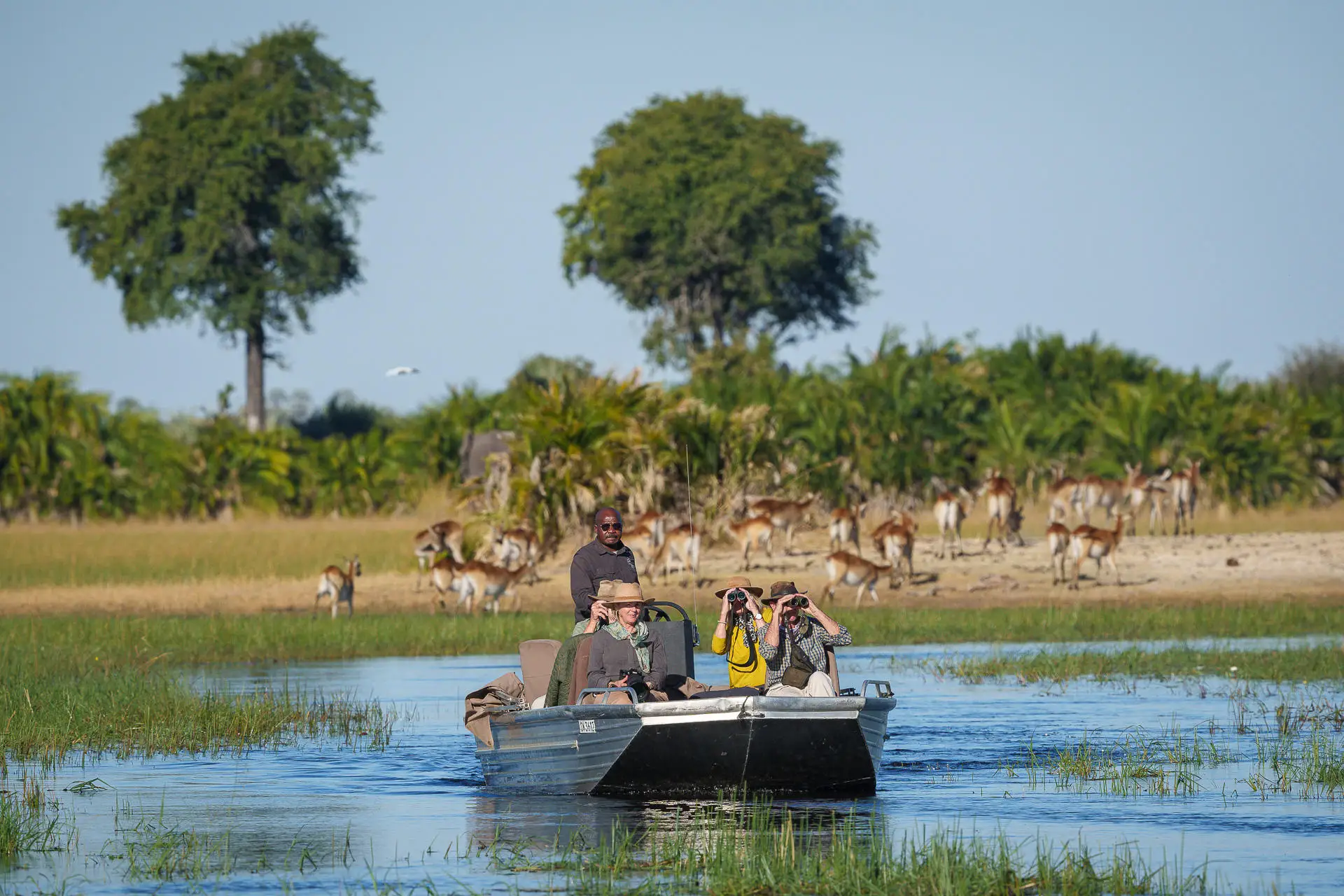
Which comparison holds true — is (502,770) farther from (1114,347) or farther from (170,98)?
(170,98)

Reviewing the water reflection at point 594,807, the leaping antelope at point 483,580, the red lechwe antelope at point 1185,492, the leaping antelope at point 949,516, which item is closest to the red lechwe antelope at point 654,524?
the leaping antelope at point 483,580

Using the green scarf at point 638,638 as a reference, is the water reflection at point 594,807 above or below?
below

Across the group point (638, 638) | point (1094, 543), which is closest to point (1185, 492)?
point (1094, 543)

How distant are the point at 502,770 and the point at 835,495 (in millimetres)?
26940

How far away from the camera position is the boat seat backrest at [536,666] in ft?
48.6

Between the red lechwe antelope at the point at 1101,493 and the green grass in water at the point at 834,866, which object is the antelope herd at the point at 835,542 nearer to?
the red lechwe antelope at the point at 1101,493

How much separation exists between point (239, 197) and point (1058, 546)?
4005 cm

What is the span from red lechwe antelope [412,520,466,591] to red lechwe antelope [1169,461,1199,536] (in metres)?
12.9

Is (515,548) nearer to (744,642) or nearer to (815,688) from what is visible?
(744,642)

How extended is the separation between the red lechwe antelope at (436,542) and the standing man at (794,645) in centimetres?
1991

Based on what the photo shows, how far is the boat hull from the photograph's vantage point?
504 inches

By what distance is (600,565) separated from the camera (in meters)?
14.4

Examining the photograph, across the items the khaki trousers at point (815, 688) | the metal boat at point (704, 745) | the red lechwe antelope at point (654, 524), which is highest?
the red lechwe antelope at point (654, 524)

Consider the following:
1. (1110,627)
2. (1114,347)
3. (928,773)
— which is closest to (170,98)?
(1114,347)
